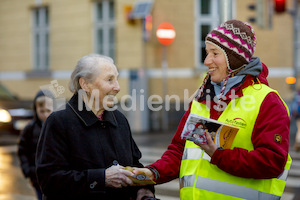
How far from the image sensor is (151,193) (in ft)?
9.31

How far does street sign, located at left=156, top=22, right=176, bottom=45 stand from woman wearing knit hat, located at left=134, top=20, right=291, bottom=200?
451 inches

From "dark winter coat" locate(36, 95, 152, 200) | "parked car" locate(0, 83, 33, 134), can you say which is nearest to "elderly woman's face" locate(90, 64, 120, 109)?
"dark winter coat" locate(36, 95, 152, 200)

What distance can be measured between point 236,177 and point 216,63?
65 cm

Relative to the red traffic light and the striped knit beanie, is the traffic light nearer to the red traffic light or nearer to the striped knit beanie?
the red traffic light

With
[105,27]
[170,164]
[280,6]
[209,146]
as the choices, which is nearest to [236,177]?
[209,146]

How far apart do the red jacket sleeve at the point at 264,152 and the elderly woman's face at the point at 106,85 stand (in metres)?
0.78

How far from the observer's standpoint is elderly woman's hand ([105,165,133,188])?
2611 mm

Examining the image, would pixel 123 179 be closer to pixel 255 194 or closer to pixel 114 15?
pixel 255 194

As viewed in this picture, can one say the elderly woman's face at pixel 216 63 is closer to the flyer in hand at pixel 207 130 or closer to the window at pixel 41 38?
the flyer in hand at pixel 207 130

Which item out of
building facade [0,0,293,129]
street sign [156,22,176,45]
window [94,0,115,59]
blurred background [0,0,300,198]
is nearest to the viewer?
street sign [156,22,176,45]

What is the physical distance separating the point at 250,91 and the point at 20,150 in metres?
2.77

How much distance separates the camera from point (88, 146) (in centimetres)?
265

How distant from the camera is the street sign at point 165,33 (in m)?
14.0

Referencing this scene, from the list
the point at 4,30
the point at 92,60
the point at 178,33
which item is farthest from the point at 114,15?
the point at 92,60
